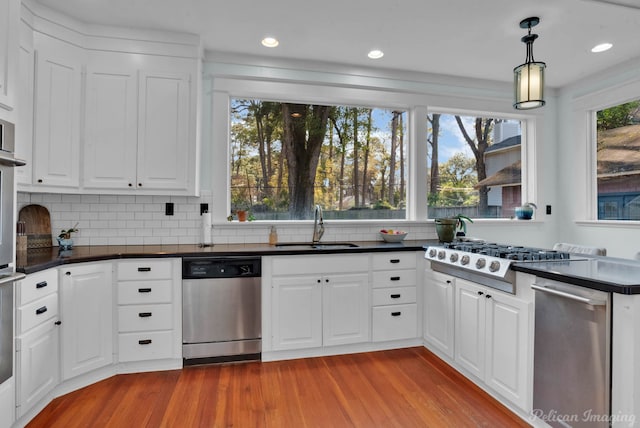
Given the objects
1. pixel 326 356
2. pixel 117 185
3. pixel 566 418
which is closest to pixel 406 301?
pixel 326 356

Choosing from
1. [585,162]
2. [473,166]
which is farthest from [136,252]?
[585,162]

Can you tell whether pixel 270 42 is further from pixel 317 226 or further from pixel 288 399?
pixel 288 399

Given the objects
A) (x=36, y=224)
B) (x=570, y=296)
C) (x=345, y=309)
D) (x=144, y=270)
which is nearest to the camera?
(x=570, y=296)

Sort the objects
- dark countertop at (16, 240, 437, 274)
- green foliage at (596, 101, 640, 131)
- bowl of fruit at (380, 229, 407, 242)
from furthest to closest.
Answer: green foliage at (596, 101, 640, 131) < bowl of fruit at (380, 229, 407, 242) < dark countertop at (16, 240, 437, 274)

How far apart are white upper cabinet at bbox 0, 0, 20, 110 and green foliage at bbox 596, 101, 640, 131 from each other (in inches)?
200

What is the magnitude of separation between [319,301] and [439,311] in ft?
3.25

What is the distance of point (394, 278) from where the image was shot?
10.4 ft

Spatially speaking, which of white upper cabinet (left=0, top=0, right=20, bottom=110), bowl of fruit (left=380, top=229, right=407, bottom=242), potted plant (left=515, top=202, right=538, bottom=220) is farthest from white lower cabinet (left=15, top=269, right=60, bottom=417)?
potted plant (left=515, top=202, right=538, bottom=220)

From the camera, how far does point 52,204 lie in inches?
119

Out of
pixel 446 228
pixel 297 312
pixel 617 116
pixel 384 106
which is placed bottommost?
pixel 297 312

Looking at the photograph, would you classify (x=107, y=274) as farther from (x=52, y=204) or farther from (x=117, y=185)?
(x=52, y=204)

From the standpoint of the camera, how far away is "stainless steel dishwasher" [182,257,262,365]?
2771 mm

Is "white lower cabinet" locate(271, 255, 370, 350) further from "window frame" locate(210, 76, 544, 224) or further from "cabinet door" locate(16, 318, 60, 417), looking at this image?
"cabinet door" locate(16, 318, 60, 417)

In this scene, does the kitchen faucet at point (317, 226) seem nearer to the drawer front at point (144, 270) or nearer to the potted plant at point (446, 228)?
the potted plant at point (446, 228)
